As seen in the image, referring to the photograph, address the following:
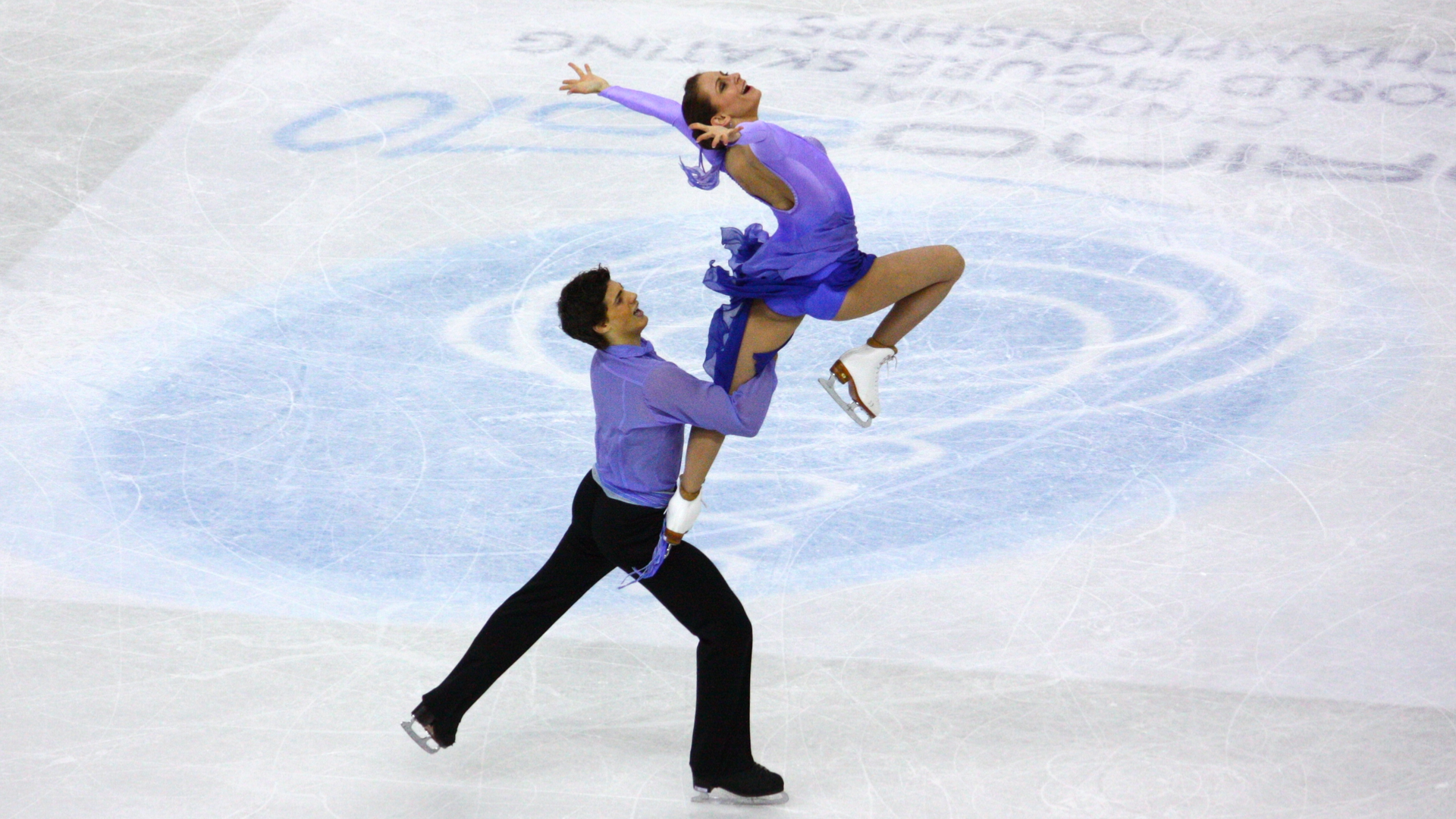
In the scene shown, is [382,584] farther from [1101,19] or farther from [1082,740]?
[1101,19]

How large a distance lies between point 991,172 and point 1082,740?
4.48 meters

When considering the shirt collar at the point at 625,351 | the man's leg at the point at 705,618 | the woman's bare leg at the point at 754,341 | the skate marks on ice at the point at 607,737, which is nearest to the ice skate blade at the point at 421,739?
the skate marks on ice at the point at 607,737

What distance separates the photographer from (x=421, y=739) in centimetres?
427

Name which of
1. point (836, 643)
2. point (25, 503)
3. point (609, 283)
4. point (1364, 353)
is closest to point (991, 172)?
point (1364, 353)

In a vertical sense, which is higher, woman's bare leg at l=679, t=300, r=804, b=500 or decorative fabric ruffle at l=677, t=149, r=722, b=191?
decorative fabric ruffle at l=677, t=149, r=722, b=191

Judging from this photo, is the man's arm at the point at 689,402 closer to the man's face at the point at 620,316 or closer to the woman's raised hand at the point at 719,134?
the man's face at the point at 620,316

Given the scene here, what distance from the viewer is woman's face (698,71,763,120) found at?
14.2ft

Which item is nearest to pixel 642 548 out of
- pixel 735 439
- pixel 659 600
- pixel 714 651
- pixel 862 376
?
pixel 659 600

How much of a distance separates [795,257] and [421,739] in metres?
1.80

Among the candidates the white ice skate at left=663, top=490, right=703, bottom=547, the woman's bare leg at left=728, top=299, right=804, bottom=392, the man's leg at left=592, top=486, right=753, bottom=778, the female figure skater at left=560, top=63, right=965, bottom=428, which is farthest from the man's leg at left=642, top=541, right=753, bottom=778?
the woman's bare leg at left=728, top=299, right=804, bottom=392

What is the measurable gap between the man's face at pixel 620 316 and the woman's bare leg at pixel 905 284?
46 cm

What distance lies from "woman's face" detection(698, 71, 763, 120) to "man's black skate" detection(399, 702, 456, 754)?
6.45ft

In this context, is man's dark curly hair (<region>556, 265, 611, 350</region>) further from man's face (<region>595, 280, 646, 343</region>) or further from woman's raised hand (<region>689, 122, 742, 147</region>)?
woman's raised hand (<region>689, 122, 742, 147</region>)

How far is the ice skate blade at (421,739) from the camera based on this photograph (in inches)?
167
